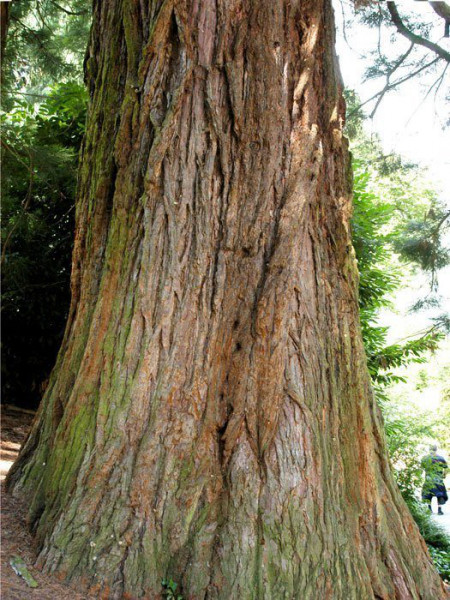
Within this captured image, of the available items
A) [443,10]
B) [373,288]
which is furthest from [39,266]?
[443,10]

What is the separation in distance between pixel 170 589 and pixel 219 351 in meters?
1.32

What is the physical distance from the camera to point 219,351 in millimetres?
3578

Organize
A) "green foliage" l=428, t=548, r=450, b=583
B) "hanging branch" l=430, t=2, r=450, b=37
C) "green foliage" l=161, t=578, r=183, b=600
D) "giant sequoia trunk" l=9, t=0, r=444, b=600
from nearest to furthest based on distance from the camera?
"green foliage" l=161, t=578, r=183, b=600 < "giant sequoia trunk" l=9, t=0, r=444, b=600 < "green foliage" l=428, t=548, r=450, b=583 < "hanging branch" l=430, t=2, r=450, b=37

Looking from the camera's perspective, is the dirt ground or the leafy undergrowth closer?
the dirt ground

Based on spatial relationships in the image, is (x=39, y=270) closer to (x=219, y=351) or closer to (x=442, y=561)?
(x=219, y=351)

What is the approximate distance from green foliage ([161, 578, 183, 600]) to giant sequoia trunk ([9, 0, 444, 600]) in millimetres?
36

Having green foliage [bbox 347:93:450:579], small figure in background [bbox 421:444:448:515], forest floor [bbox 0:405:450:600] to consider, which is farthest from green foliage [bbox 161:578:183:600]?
small figure in background [bbox 421:444:448:515]

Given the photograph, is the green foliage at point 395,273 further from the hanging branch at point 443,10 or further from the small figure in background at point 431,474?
the hanging branch at point 443,10

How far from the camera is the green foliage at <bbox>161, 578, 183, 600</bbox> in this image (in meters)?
3.17

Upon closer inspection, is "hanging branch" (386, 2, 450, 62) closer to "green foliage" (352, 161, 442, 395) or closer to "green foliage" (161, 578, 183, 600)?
"green foliage" (352, 161, 442, 395)

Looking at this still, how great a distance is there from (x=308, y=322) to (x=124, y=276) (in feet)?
3.86

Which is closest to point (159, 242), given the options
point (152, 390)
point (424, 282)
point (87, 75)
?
point (152, 390)

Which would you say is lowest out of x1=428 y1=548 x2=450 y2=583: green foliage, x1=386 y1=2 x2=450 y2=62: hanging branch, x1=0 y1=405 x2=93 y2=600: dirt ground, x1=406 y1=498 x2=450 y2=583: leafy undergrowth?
x1=0 y1=405 x2=93 y2=600: dirt ground

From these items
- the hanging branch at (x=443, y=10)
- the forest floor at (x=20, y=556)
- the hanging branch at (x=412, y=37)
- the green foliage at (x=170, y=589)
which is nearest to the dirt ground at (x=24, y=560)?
the forest floor at (x=20, y=556)
